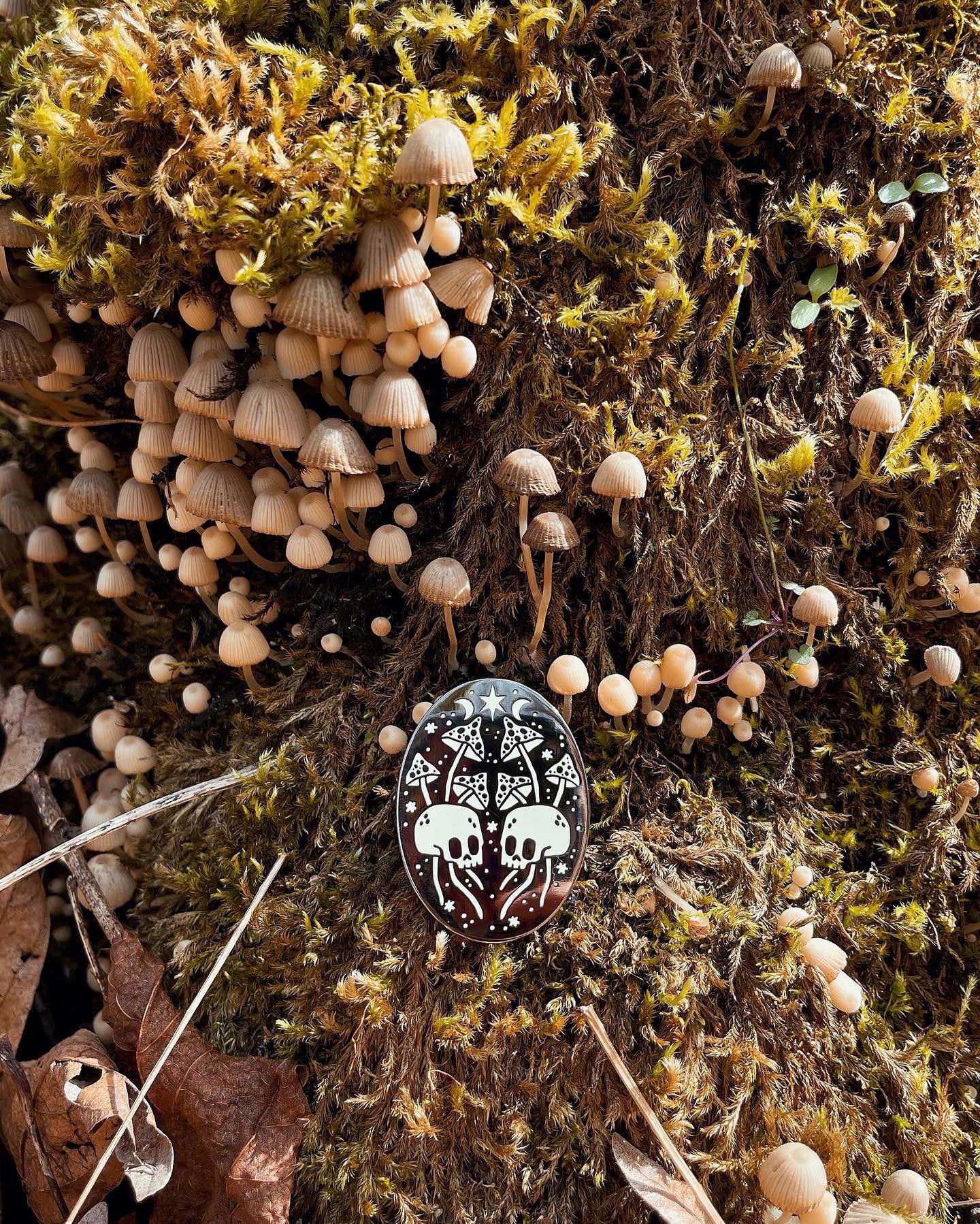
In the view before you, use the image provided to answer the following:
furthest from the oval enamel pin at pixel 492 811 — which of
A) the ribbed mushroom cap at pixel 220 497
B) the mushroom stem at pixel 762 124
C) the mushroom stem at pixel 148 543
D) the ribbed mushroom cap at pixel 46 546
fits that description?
the mushroom stem at pixel 762 124

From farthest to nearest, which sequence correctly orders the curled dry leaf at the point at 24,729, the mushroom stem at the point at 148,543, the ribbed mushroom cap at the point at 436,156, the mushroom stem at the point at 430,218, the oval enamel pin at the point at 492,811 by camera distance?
1. the curled dry leaf at the point at 24,729
2. the mushroom stem at the point at 148,543
3. the oval enamel pin at the point at 492,811
4. the mushroom stem at the point at 430,218
5. the ribbed mushroom cap at the point at 436,156

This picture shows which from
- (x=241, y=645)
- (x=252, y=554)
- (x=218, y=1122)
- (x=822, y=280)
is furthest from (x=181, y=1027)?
(x=822, y=280)

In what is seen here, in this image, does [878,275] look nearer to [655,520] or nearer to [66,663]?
[655,520]

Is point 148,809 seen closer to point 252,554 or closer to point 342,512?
point 252,554

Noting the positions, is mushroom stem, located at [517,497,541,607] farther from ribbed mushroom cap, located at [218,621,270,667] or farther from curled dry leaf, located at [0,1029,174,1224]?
curled dry leaf, located at [0,1029,174,1224]

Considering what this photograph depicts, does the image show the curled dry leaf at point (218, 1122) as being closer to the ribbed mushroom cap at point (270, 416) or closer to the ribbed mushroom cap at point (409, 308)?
the ribbed mushroom cap at point (270, 416)

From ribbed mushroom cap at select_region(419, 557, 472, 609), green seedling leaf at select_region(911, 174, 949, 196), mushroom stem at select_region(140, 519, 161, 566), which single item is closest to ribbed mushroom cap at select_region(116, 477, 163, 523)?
mushroom stem at select_region(140, 519, 161, 566)
